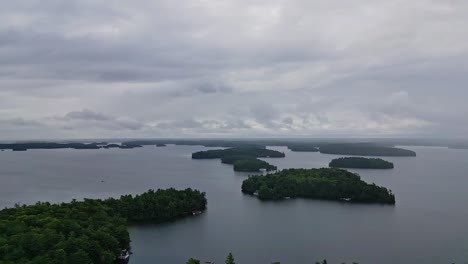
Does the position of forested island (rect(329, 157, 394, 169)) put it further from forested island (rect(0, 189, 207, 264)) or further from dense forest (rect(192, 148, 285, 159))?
forested island (rect(0, 189, 207, 264))

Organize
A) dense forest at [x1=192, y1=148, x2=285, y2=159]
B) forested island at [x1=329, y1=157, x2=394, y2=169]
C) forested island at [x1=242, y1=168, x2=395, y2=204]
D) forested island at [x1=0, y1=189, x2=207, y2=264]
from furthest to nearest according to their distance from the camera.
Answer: dense forest at [x1=192, y1=148, x2=285, y2=159] < forested island at [x1=329, y1=157, x2=394, y2=169] < forested island at [x1=242, y1=168, x2=395, y2=204] < forested island at [x1=0, y1=189, x2=207, y2=264]

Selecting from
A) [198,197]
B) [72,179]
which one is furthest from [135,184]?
[198,197]

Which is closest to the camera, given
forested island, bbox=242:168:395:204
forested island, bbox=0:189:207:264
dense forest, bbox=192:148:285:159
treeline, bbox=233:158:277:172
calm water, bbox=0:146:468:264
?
forested island, bbox=0:189:207:264

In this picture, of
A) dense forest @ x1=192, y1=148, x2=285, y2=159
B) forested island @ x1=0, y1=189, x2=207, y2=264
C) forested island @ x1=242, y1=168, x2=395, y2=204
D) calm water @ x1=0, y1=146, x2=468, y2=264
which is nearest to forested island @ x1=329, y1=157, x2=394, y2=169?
calm water @ x1=0, y1=146, x2=468, y2=264

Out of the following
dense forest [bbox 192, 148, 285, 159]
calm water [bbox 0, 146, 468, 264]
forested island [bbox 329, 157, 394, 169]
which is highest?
dense forest [bbox 192, 148, 285, 159]

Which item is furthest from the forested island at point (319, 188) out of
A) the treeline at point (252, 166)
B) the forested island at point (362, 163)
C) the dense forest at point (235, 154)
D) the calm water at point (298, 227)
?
the dense forest at point (235, 154)

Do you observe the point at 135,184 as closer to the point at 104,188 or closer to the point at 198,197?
the point at 104,188
